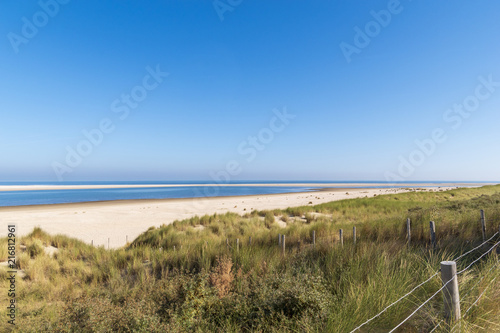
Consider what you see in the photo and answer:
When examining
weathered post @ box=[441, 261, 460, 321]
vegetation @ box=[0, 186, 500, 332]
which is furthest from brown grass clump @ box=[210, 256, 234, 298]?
weathered post @ box=[441, 261, 460, 321]

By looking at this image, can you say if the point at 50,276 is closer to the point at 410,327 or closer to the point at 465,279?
the point at 410,327

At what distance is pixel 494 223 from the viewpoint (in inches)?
302

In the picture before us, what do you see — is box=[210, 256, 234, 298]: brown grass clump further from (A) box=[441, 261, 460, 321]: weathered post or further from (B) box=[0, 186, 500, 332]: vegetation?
(A) box=[441, 261, 460, 321]: weathered post

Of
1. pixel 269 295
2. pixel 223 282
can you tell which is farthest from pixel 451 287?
pixel 223 282

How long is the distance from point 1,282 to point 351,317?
8762mm

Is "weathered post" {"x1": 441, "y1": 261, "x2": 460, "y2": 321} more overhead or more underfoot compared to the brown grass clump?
more overhead

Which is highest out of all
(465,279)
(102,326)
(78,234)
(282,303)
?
(465,279)

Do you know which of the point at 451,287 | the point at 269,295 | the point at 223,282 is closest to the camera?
the point at 451,287

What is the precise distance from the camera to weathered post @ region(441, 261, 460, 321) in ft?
8.07

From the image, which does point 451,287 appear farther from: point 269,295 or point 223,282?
point 223,282

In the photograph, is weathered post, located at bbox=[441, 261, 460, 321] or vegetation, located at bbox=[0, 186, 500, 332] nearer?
weathered post, located at bbox=[441, 261, 460, 321]

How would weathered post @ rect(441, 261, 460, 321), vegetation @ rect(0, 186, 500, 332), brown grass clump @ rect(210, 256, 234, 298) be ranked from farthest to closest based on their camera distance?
brown grass clump @ rect(210, 256, 234, 298), vegetation @ rect(0, 186, 500, 332), weathered post @ rect(441, 261, 460, 321)

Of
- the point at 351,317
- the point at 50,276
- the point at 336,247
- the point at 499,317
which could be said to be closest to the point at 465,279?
the point at 499,317

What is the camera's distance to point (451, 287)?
246 centimetres
